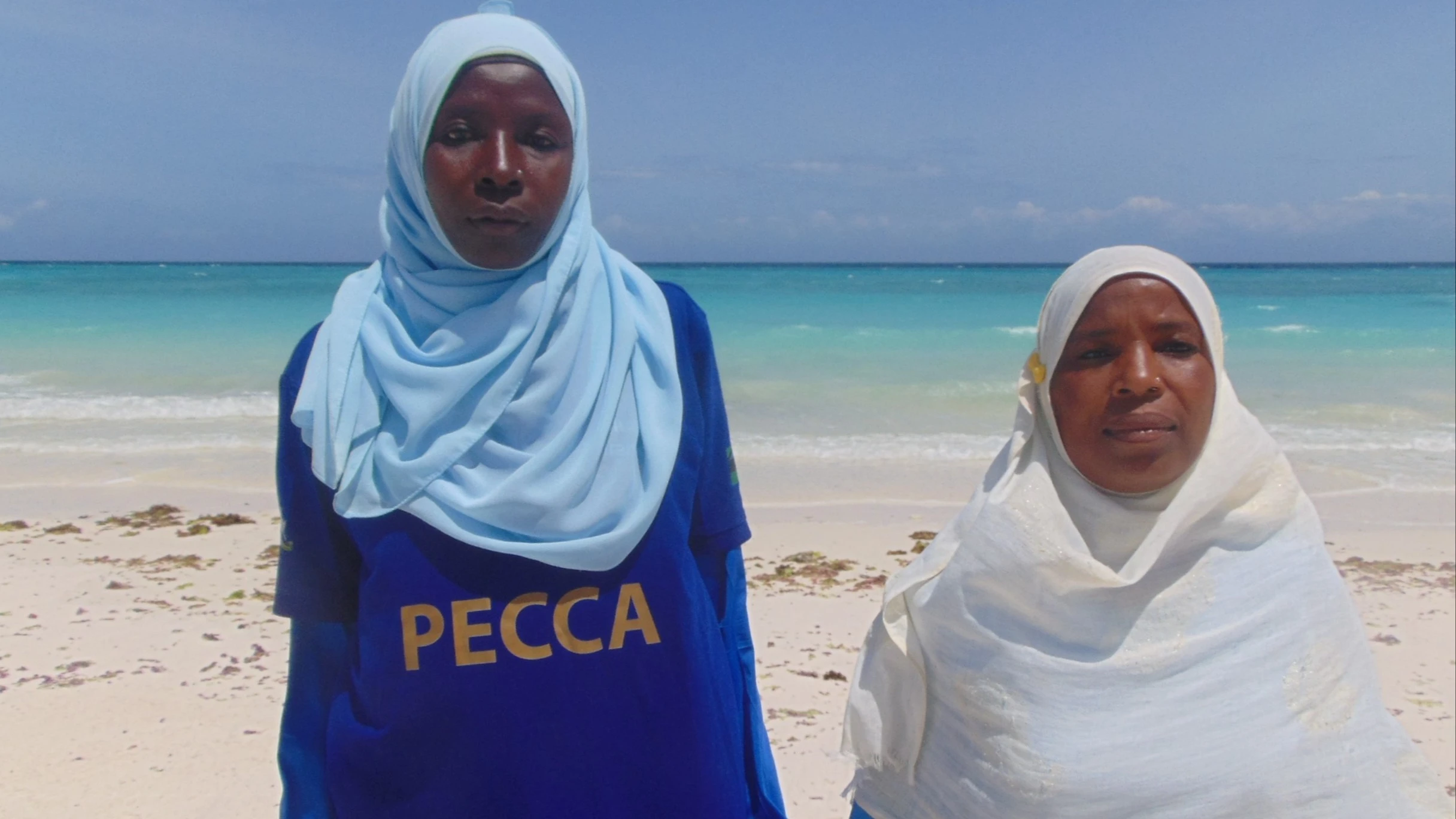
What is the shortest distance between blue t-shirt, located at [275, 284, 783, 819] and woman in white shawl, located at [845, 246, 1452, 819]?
0.48 m

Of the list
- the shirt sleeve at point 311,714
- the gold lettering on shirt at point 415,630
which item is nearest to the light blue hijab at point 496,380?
the gold lettering on shirt at point 415,630

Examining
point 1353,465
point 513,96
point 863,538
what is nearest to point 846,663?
point 863,538

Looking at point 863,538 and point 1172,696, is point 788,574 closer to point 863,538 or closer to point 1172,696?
point 863,538

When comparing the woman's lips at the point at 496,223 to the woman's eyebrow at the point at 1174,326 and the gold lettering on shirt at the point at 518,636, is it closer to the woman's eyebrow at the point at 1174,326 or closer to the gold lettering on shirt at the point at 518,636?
the gold lettering on shirt at the point at 518,636

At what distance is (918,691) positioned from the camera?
5.97 feet

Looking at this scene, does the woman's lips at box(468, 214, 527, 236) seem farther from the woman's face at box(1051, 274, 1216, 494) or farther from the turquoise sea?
the turquoise sea

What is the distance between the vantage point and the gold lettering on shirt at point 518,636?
1394 mm

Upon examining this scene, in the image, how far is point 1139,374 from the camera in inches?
66.4

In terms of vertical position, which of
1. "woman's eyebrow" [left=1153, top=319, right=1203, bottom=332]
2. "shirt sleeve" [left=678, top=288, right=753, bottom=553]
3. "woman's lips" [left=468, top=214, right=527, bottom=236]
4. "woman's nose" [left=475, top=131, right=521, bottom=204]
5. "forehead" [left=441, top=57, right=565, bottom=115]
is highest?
"forehead" [left=441, top=57, right=565, bottom=115]

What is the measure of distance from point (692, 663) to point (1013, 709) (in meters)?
0.57

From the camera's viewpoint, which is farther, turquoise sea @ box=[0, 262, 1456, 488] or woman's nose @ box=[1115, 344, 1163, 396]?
turquoise sea @ box=[0, 262, 1456, 488]

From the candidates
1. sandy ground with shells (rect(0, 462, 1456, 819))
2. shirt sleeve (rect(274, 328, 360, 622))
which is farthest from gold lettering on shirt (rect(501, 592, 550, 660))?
sandy ground with shells (rect(0, 462, 1456, 819))

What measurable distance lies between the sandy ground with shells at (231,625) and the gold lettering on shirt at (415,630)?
7.19 feet

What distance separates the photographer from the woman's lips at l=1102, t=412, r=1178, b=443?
1.69 meters
